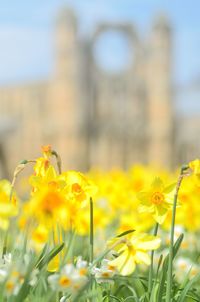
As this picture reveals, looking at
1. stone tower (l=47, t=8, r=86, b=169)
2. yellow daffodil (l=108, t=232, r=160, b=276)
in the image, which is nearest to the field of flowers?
yellow daffodil (l=108, t=232, r=160, b=276)

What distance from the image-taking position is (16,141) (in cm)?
1530

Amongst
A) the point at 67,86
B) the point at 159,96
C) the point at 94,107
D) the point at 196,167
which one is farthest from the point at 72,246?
the point at 159,96

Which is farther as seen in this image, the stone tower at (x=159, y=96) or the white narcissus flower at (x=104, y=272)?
the stone tower at (x=159, y=96)

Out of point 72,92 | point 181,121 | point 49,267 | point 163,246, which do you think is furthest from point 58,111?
point 49,267

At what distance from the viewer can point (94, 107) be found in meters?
15.6

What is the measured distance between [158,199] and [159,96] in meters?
14.8

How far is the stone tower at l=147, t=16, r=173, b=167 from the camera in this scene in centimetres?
1595

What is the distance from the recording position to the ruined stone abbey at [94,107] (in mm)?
15305

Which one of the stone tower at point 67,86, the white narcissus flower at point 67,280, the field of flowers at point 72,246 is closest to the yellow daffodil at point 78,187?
the field of flowers at point 72,246

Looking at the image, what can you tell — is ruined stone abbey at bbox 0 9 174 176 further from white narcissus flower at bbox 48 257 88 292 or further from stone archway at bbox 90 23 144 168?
white narcissus flower at bbox 48 257 88 292

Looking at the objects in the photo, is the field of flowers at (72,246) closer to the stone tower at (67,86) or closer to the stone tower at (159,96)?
the stone tower at (67,86)

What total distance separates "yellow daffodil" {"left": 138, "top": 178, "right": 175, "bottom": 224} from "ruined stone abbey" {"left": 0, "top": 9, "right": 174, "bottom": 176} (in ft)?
44.9

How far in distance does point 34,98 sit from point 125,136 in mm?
2113

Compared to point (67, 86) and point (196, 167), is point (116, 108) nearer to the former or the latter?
point (67, 86)
